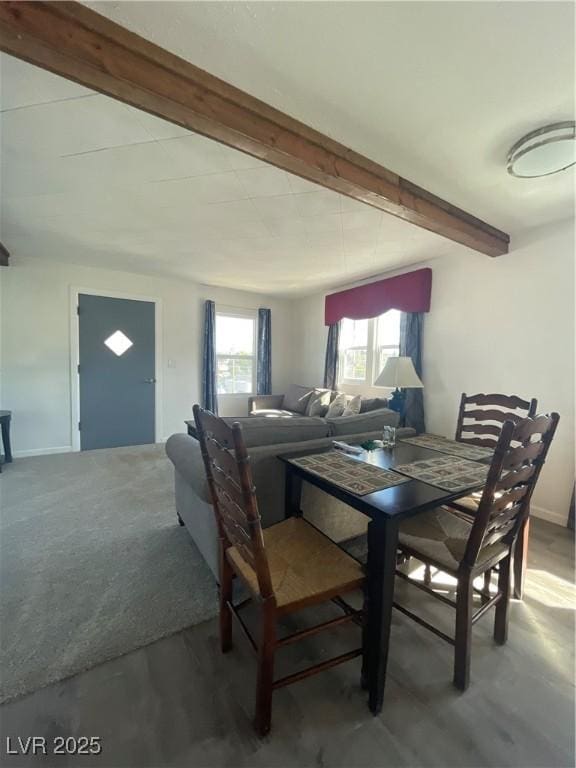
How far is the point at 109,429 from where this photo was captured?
4316 mm

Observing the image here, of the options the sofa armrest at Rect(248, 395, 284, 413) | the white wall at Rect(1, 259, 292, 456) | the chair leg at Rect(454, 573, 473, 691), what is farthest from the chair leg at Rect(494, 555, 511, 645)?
the white wall at Rect(1, 259, 292, 456)

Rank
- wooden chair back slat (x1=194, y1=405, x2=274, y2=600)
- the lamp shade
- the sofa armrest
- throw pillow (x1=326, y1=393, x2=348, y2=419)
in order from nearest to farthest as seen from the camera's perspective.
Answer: wooden chair back slat (x1=194, y1=405, x2=274, y2=600) → the lamp shade → throw pillow (x1=326, y1=393, x2=348, y2=419) → the sofa armrest

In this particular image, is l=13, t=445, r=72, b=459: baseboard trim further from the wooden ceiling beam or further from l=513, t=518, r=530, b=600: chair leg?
l=513, t=518, r=530, b=600: chair leg

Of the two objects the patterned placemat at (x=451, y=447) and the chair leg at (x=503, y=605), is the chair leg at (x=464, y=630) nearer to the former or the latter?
the chair leg at (x=503, y=605)

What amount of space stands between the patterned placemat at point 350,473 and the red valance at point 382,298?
2599 millimetres

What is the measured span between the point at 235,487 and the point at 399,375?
1.87 meters

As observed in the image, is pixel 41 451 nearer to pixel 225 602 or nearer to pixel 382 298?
pixel 225 602

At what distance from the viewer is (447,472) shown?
149 cm

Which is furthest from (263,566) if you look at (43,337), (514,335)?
(43,337)

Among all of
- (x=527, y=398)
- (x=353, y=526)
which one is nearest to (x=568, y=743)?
(x=353, y=526)

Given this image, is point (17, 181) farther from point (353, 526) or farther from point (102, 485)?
point (353, 526)

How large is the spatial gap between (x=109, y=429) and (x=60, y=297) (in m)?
1.77

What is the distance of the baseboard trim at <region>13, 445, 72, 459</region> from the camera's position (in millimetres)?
3807

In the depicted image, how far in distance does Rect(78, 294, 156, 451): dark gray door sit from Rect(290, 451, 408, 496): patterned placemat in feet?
11.8
